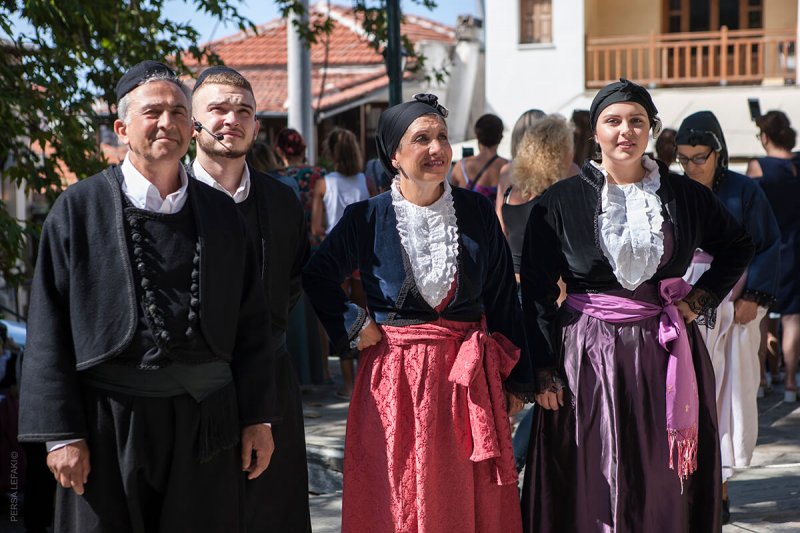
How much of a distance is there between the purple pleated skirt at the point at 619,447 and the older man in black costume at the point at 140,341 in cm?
145

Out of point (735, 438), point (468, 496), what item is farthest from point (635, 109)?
point (735, 438)

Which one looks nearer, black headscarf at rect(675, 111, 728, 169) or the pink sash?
the pink sash

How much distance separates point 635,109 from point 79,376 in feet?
7.14

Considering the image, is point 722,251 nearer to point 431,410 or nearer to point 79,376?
point 431,410

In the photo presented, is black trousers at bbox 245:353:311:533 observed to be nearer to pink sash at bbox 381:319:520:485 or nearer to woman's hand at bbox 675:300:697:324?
pink sash at bbox 381:319:520:485

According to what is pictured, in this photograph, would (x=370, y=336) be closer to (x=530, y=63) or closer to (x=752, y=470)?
(x=752, y=470)

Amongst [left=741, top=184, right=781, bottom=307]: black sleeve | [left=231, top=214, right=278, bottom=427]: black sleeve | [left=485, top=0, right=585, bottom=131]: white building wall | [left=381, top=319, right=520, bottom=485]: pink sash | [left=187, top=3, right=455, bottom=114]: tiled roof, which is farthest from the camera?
[left=187, top=3, right=455, bottom=114]: tiled roof

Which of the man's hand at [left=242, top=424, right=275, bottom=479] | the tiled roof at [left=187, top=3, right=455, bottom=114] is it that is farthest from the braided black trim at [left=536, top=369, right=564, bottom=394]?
the tiled roof at [left=187, top=3, right=455, bottom=114]

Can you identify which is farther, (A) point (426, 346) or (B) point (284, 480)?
(A) point (426, 346)

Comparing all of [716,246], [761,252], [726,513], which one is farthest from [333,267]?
[726,513]

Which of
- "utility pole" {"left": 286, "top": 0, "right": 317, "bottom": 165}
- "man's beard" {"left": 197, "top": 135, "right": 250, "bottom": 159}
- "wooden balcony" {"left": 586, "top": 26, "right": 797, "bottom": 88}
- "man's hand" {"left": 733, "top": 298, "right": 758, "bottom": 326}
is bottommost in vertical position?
"man's hand" {"left": 733, "top": 298, "right": 758, "bottom": 326}

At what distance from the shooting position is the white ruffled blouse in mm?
3998

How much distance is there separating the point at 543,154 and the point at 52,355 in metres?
3.14

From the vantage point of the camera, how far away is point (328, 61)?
77.2 feet
